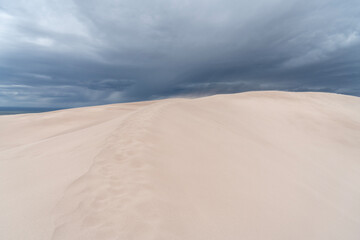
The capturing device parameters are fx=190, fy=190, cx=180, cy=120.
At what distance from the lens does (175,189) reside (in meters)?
2.98

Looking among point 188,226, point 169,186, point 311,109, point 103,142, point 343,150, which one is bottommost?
point 343,150

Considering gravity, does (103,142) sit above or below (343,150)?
above

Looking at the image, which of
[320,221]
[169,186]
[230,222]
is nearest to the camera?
[230,222]

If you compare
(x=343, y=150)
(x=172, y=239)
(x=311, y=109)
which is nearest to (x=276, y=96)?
(x=311, y=109)

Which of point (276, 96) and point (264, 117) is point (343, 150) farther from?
point (276, 96)

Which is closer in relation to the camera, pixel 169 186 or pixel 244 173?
pixel 169 186

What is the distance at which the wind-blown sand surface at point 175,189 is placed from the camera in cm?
238

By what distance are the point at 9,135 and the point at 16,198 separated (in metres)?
11.6

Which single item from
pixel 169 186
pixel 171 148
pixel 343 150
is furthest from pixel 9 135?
pixel 343 150

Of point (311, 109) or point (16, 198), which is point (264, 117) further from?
point (16, 198)

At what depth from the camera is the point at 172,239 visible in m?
2.19

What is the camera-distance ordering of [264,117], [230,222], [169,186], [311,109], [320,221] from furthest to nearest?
1. [311,109]
2. [264,117]
3. [320,221]
4. [169,186]
5. [230,222]

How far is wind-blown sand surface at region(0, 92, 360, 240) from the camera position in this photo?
7.82ft

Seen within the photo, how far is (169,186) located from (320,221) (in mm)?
2763
